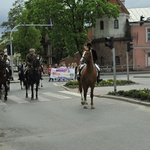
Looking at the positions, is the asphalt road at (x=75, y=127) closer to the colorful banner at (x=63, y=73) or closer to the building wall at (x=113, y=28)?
the colorful banner at (x=63, y=73)

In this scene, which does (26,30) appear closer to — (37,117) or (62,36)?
(62,36)

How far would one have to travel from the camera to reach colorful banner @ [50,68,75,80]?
36656 millimetres

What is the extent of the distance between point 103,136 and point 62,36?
47583mm

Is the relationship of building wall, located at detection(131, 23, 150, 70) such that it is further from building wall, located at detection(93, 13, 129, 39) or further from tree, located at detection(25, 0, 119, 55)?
tree, located at detection(25, 0, 119, 55)

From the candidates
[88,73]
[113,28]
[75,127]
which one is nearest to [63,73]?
[88,73]

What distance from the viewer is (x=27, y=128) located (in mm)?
9859

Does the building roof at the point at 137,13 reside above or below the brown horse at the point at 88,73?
above

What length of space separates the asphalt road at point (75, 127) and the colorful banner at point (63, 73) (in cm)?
2234

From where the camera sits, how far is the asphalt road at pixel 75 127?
25.5 ft

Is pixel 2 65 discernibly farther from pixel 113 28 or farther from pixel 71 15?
pixel 113 28

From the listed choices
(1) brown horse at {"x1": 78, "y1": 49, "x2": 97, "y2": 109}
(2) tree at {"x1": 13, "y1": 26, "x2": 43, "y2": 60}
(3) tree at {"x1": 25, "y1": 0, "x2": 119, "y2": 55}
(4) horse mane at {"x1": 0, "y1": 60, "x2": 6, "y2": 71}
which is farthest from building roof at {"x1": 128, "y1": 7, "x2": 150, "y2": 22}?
(1) brown horse at {"x1": 78, "y1": 49, "x2": 97, "y2": 109}

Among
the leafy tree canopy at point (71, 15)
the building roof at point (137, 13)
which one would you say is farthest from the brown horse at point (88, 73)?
the building roof at point (137, 13)

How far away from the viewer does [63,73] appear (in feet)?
121

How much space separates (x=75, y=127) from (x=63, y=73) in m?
27.1
